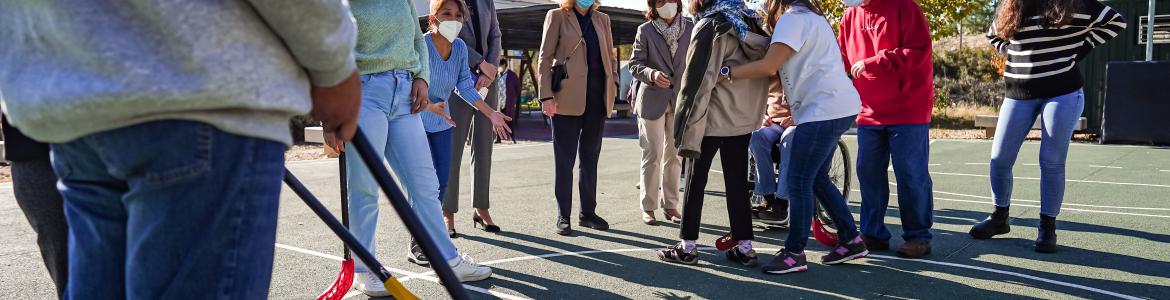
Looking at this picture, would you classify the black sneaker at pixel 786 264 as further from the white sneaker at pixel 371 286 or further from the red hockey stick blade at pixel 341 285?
the red hockey stick blade at pixel 341 285

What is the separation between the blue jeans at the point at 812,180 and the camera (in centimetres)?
481

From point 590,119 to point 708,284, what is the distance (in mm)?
2069

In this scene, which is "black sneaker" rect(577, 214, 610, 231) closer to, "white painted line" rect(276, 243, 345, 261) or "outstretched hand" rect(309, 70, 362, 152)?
"white painted line" rect(276, 243, 345, 261)

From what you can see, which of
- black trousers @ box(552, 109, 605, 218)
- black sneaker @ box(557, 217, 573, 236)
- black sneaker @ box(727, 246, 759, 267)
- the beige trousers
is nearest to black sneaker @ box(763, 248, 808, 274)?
black sneaker @ box(727, 246, 759, 267)

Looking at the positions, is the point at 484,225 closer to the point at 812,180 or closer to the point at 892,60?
the point at 812,180

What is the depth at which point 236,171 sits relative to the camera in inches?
65.3

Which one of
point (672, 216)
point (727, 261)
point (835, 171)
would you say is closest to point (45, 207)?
point (727, 261)

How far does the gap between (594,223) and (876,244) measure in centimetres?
190

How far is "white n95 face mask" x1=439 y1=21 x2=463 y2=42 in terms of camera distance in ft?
17.3

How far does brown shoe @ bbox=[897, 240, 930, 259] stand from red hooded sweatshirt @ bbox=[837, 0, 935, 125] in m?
0.68

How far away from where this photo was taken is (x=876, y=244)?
5609mm

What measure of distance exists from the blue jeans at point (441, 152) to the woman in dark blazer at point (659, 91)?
1425 mm

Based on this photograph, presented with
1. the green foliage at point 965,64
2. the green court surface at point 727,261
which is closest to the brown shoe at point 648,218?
the green court surface at point 727,261

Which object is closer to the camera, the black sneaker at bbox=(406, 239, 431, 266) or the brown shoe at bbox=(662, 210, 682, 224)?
the black sneaker at bbox=(406, 239, 431, 266)
